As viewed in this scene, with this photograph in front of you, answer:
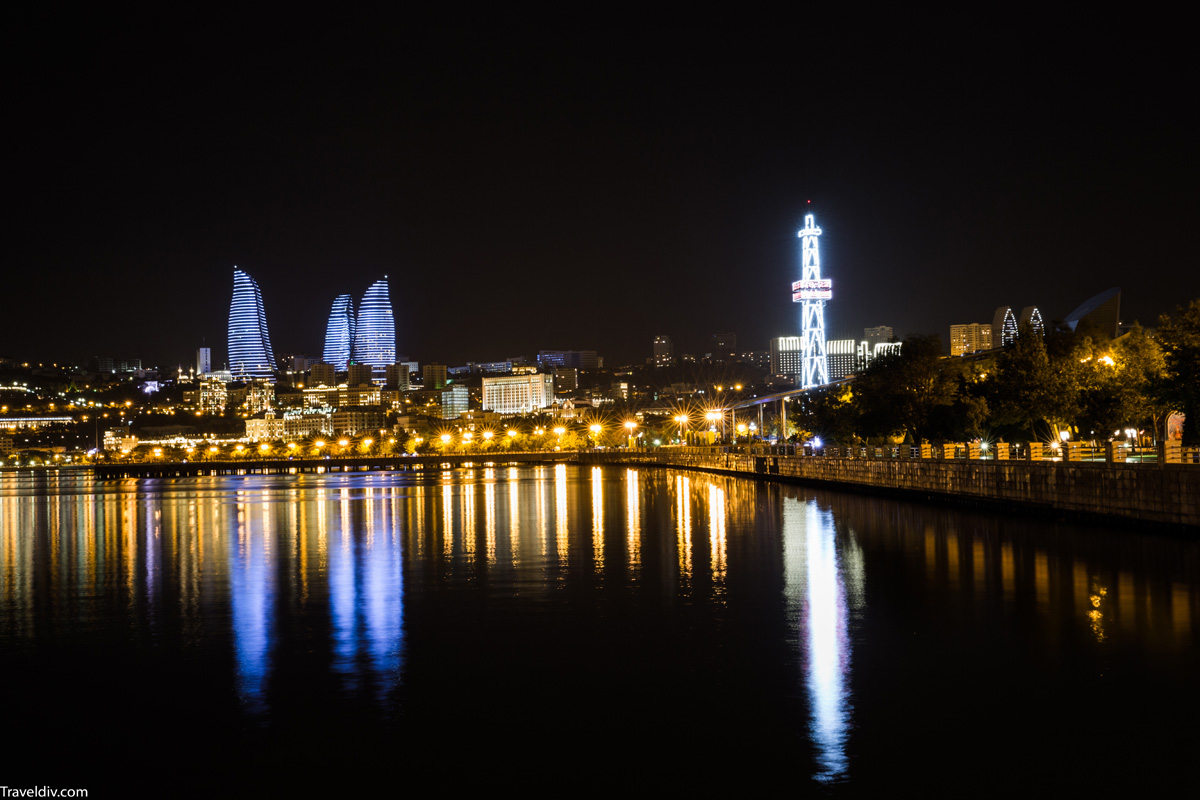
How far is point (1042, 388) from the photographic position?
108 feet

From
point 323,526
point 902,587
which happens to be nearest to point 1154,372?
point 902,587

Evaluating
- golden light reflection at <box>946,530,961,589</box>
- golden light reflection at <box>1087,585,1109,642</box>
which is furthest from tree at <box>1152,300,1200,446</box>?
golden light reflection at <box>1087,585,1109,642</box>

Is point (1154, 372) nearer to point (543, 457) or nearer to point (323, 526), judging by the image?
point (323, 526)

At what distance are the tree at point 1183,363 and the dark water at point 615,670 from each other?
9.01m

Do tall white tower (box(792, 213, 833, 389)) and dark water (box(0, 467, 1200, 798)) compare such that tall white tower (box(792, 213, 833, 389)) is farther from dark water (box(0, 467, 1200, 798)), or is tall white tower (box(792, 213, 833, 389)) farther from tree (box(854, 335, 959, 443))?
dark water (box(0, 467, 1200, 798))

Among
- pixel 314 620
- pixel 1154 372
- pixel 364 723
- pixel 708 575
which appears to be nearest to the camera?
pixel 364 723

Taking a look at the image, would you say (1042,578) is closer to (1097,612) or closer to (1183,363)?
(1097,612)

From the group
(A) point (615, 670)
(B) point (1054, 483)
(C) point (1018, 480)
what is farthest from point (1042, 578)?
(C) point (1018, 480)

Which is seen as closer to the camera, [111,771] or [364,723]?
[111,771]

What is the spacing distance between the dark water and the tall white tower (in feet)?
320

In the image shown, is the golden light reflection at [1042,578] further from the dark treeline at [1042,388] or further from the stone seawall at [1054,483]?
the dark treeline at [1042,388]

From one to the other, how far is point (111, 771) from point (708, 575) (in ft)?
33.5

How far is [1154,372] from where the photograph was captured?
31.7 meters

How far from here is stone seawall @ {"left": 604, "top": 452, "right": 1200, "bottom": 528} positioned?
19.5 metres
